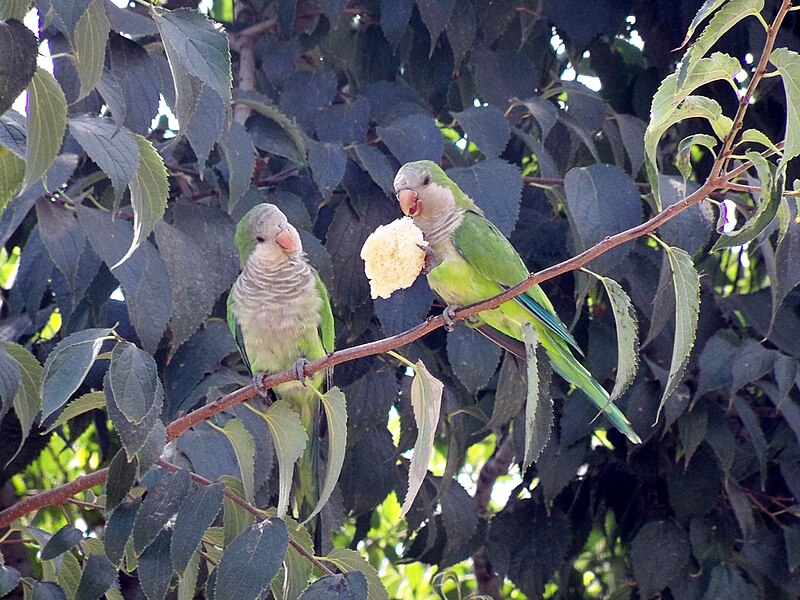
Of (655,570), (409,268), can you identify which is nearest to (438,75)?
(409,268)

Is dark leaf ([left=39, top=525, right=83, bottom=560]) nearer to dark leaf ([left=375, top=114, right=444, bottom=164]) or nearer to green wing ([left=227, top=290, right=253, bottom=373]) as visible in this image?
green wing ([left=227, top=290, right=253, bottom=373])

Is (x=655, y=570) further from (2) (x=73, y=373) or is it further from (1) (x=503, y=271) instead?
(2) (x=73, y=373)

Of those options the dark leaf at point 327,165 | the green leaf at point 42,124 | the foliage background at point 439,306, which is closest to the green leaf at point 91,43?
the green leaf at point 42,124

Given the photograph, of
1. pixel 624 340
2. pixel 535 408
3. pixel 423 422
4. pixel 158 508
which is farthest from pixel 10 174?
pixel 624 340

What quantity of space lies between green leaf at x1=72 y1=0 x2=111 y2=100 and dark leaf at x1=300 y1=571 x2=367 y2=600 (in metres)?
0.83

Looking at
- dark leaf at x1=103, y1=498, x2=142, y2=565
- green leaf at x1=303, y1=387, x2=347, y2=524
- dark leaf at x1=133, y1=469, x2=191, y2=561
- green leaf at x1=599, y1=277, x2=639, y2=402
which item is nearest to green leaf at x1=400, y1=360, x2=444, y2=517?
green leaf at x1=303, y1=387, x2=347, y2=524

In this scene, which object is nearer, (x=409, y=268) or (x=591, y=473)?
(x=409, y=268)

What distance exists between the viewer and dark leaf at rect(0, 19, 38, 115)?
1230 mm

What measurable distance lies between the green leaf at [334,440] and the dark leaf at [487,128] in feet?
3.40

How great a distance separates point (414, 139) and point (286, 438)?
1048 mm

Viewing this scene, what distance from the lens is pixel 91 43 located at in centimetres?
141

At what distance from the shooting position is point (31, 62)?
1.25 m

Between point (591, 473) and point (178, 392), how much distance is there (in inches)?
58.2

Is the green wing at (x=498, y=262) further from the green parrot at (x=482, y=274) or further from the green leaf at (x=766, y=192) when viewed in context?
the green leaf at (x=766, y=192)
